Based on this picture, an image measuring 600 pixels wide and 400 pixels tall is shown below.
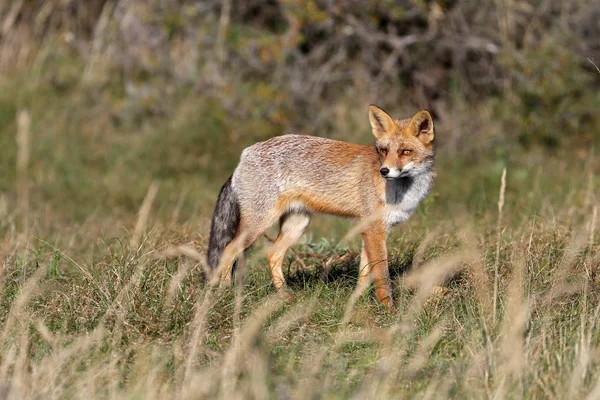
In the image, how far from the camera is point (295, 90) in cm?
990

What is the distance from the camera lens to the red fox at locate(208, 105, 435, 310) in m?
5.23

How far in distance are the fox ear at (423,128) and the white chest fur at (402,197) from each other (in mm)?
228

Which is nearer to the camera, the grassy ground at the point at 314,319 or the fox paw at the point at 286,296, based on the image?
the grassy ground at the point at 314,319

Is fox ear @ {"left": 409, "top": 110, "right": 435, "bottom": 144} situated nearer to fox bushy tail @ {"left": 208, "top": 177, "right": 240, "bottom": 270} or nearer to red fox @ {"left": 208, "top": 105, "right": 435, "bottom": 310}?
red fox @ {"left": 208, "top": 105, "right": 435, "bottom": 310}

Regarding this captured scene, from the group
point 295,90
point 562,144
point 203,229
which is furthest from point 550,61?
point 203,229

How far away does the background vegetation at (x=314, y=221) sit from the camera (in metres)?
3.77

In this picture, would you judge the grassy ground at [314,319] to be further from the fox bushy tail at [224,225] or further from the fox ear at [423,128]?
the fox ear at [423,128]

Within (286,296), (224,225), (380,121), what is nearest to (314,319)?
(286,296)

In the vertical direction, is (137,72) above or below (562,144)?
above

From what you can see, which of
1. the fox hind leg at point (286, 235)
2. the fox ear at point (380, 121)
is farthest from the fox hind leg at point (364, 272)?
the fox ear at point (380, 121)

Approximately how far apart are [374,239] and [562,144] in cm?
482

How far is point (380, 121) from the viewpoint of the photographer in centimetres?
537

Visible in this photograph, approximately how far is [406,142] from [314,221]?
9.61ft

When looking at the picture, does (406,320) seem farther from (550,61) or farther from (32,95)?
(32,95)
